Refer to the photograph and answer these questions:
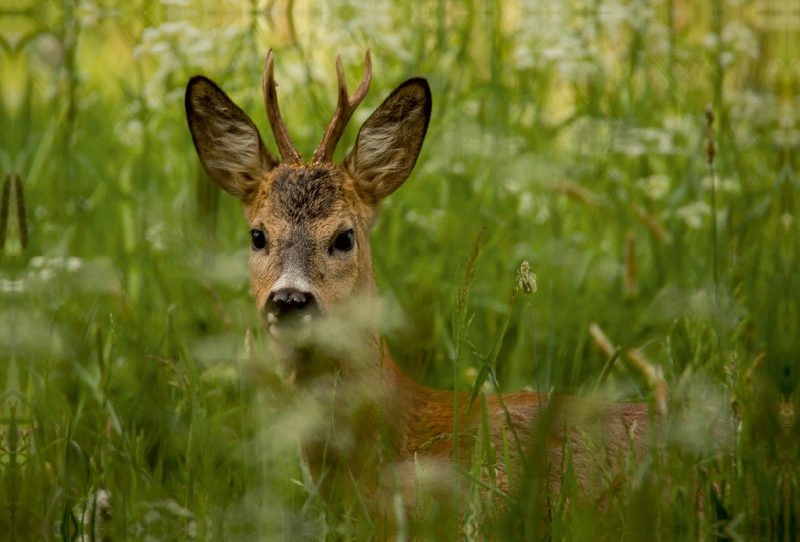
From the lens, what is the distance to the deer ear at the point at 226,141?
3748mm

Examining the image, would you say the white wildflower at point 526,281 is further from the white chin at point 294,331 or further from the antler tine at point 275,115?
the antler tine at point 275,115

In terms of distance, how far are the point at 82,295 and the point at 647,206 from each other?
2.74 metres

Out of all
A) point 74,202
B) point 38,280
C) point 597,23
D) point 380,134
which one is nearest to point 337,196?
point 380,134

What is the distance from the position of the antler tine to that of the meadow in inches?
14.5

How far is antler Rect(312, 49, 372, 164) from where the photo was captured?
3.51 m

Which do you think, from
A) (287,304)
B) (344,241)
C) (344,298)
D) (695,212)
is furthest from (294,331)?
(695,212)

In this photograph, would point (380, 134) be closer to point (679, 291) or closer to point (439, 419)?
point (439, 419)

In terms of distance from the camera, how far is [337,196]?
3574 mm

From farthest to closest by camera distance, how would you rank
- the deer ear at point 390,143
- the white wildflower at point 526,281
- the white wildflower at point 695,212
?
1. the white wildflower at point 695,212
2. the deer ear at point 390,143
3. the white wildflower at point 526,281

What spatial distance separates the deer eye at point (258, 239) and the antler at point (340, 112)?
323mm

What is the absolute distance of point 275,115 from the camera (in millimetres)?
3607

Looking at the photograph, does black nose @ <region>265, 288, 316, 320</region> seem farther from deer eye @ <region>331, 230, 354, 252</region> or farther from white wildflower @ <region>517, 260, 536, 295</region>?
white wildflower @ <region>517, 260, 536, 295</region>

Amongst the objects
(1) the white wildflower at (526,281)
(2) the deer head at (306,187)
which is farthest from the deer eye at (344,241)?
(1) the white wildflower at (526,281)

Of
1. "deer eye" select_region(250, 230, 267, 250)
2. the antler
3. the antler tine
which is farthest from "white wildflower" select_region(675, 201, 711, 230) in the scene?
"deer eye" select_region(250, 230, 267, 250)
